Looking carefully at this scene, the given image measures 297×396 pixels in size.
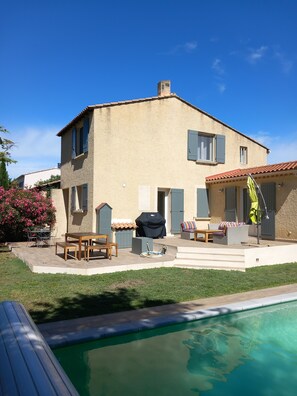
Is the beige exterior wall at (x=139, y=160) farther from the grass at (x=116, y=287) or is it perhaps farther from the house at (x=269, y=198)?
the grass at (x=116, y=287)

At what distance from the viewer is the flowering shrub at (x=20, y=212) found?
50.4ft

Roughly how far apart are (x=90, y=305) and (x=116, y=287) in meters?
1.56

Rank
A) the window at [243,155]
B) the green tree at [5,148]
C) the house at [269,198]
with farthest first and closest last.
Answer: the window at [243,155], the green tree at [5,148], the house at [269,198]

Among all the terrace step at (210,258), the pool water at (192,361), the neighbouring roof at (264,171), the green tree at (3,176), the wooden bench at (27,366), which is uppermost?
the green tree at (3,176)

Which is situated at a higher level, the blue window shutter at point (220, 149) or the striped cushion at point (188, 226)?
the blue window shutter at point (220, 149)

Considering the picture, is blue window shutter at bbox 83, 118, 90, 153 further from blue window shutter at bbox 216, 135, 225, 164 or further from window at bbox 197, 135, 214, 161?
blue window shutter at bbox 216, 135, 225, 164

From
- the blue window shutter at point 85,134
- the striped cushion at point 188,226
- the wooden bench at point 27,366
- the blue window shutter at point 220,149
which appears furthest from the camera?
the blue window shutter at point 220,149

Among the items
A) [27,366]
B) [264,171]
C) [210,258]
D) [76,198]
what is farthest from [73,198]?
[27,366]

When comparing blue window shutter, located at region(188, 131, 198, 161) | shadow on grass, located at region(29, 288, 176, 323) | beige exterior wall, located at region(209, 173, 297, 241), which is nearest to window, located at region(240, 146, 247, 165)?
blue window shutter, located at region(188, 131, 198, 161)

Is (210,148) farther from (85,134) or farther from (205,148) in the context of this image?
(85,134)

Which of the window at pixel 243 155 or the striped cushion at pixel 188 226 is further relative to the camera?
the window at pixel 243 155

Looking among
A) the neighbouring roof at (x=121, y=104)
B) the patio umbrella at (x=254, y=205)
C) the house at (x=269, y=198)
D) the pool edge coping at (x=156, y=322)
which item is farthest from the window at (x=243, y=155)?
the pool edge coping at (x=156, y=322)

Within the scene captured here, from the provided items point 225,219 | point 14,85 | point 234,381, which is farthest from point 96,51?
point 234,381

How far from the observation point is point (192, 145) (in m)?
17.9
